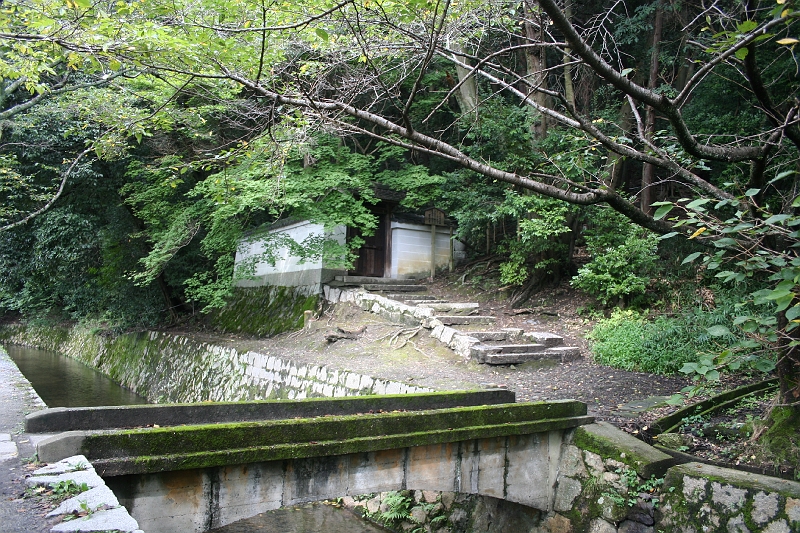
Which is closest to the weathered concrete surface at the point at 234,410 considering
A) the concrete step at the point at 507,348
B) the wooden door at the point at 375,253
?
the concrete step at the point at 507,348

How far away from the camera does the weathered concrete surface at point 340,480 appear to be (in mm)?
3668

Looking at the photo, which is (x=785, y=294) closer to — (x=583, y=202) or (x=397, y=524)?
(x=583, y=202)

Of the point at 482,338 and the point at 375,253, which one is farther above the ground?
the point at 375,253

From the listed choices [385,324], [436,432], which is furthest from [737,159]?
[385,324]

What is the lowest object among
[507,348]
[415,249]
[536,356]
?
[536,356]

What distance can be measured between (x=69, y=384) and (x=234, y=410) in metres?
14.1

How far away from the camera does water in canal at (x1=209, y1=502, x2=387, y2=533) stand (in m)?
7.35

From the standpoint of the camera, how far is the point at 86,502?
8.86 feet

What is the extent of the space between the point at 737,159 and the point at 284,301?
11884 mm

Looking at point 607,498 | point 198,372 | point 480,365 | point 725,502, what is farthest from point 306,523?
point 198,372

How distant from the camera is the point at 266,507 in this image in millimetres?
4020

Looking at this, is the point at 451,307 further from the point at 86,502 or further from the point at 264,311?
the point at 86,502

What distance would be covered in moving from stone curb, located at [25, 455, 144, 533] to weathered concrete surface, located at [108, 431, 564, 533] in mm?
386

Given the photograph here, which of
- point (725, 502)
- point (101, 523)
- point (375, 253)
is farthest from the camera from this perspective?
point (375, 253)
